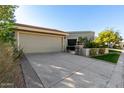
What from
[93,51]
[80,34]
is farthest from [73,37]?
[93,51]

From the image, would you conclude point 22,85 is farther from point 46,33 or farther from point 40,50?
point 46,33

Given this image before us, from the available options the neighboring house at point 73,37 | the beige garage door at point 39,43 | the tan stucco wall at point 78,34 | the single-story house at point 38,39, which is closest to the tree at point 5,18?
the single-story house at point 38,39

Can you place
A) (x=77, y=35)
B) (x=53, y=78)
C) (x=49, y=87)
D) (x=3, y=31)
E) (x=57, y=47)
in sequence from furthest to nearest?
(x=77, y=35) → (x=57, y=47) → (x=3, y=31) → (x=53, y=78) → (x=49, y=87)

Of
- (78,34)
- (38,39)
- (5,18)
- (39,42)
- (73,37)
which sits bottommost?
(39,42)

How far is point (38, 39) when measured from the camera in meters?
13.6

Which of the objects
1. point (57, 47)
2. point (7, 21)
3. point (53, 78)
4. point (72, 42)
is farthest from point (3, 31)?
point (72, 42)

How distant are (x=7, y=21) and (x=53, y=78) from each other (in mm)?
5144

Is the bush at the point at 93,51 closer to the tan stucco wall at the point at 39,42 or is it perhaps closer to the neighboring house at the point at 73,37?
the neighboring house at the point at 73,37

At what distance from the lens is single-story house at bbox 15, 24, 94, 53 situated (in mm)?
11992

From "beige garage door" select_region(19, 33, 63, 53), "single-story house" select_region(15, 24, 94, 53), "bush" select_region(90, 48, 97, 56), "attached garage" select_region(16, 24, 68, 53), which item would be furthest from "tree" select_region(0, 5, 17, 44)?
"bush" select_region(90, 48, 97, 56)

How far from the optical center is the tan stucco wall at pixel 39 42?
12.2 metres

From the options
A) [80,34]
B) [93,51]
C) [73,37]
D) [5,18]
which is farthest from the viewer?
[80,34]

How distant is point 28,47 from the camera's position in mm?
12602

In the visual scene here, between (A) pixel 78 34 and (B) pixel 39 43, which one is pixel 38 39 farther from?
(A) pixel 78 34
